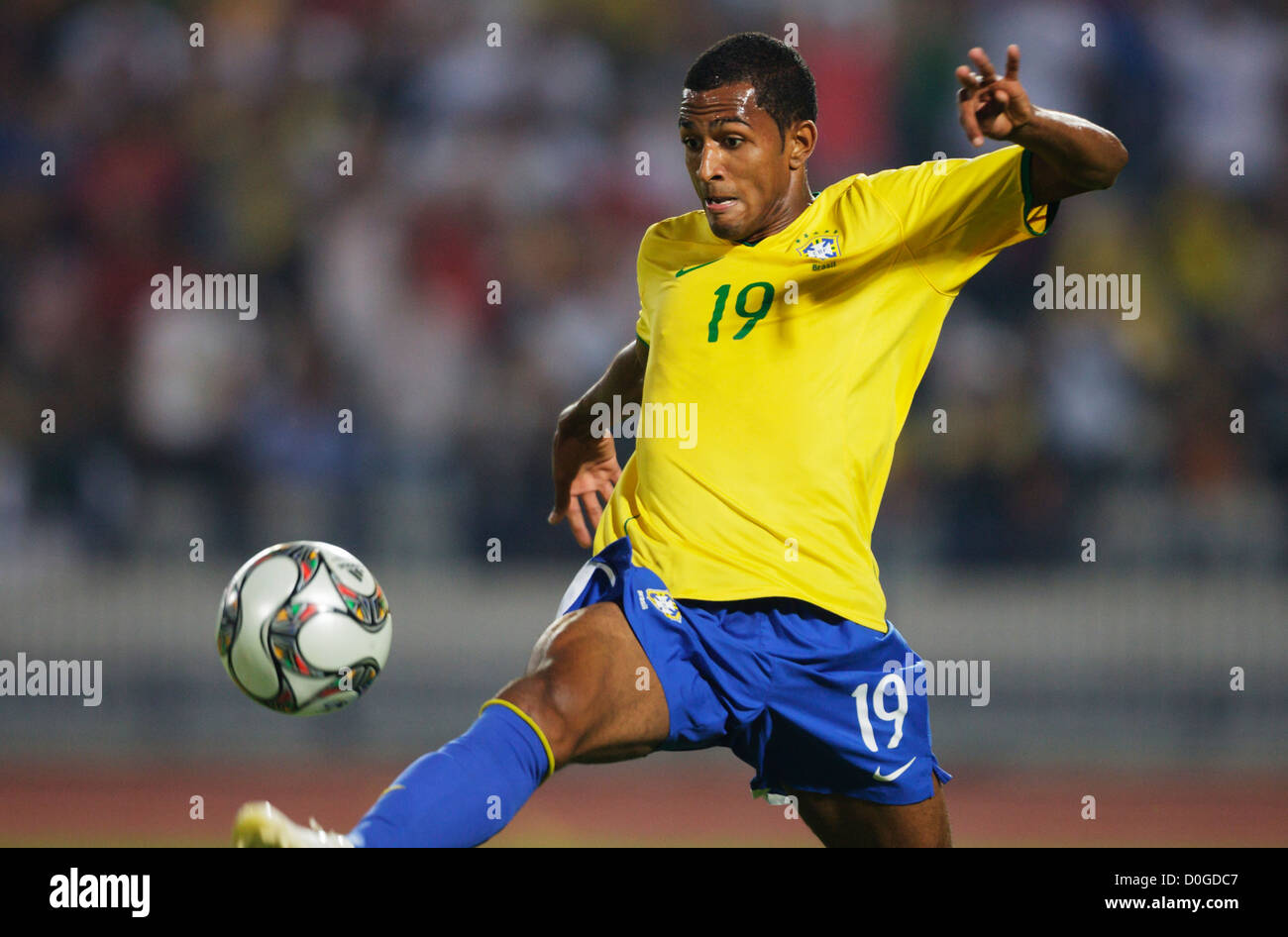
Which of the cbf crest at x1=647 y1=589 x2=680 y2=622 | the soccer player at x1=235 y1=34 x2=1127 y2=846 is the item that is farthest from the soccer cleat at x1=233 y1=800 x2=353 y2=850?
the cbf crest at x1=647 y1=589 x2=680 y2=622

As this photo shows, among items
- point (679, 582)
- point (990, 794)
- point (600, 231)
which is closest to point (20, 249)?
point (600, 231)

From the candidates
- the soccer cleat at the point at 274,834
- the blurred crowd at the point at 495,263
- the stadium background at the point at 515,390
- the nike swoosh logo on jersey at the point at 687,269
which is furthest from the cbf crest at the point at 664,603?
the blurred crowd at the point at 495,263

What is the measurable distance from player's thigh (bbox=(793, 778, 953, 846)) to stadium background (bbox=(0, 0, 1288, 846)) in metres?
3.47

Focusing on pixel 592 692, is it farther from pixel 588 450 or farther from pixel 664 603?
pixel 588 450

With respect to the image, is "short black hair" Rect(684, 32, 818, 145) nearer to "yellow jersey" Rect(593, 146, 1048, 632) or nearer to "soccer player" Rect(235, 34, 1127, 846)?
"soccer player" Rect(235, 34, 1127, 846)

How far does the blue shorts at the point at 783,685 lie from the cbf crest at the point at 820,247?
0.85 m

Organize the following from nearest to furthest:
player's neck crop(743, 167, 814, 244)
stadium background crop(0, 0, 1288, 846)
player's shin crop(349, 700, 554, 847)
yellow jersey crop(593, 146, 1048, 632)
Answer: player's shin crop(349, 700, 554, 847)
yellow jersey crop(593, 146, 1048, 632)
player's neck crop(743, 167, 814, 244)
stadium background crop(0, 0, 1288, 846)

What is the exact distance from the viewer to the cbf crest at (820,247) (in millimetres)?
3865

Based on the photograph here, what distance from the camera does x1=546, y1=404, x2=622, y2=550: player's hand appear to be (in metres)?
4.60

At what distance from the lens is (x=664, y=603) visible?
3660 mm

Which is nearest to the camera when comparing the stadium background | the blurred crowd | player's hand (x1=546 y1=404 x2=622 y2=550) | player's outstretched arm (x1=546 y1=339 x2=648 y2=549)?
player's outstretched arm (x1=546 y1=339 x2=648 y2=549)

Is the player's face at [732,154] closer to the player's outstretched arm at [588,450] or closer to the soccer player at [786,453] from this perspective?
the soccer player at [786,453]

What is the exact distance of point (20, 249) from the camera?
9367 mm

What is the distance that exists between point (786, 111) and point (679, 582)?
122cm
